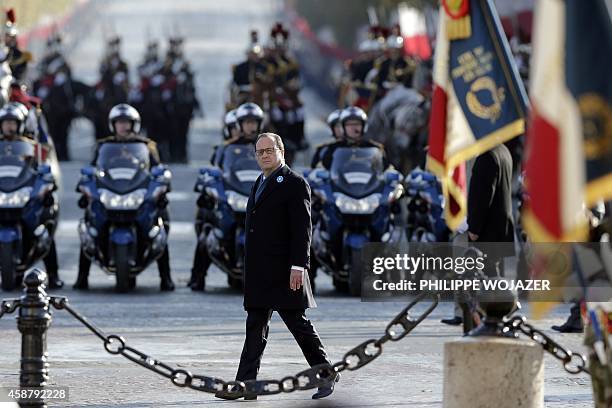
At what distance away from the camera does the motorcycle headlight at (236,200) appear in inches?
838

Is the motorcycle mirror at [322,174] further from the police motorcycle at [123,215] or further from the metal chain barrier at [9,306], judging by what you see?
the metal chain barrier at [9,306]

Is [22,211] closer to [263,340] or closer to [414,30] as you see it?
[263,340]

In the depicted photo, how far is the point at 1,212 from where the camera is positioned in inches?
835

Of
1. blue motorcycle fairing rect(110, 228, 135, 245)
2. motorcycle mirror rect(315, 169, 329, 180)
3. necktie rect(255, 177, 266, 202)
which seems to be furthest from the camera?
motorcycle mirror rect(315, 169, 329, 180)

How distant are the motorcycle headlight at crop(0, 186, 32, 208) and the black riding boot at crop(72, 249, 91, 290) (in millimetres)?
757

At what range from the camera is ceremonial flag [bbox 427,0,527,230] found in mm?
13664

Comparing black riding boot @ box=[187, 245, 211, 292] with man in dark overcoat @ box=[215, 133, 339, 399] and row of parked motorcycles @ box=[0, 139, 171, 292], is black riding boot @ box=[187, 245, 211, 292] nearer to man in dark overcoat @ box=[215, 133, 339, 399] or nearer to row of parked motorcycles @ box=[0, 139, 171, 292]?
row of parked motorcycles @ box=[0, 139, 171, 292]

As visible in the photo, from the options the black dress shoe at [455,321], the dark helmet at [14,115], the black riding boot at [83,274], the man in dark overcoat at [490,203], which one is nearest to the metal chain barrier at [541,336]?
the man in dark overcoat at [490,203]

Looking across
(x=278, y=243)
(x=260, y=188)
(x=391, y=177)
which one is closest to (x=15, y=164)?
(x=391, y=177)

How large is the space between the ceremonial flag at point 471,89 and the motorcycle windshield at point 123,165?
7.56 m

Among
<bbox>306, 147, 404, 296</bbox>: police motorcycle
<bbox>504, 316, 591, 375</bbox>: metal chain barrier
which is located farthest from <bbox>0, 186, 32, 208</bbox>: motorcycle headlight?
<bbox>504, 316, 591, 375</bbox>: metal chain barrier

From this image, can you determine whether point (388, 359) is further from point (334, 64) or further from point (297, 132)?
point (334, 64)

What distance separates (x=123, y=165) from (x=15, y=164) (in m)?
1.07

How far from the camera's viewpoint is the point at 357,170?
70.4 feet
